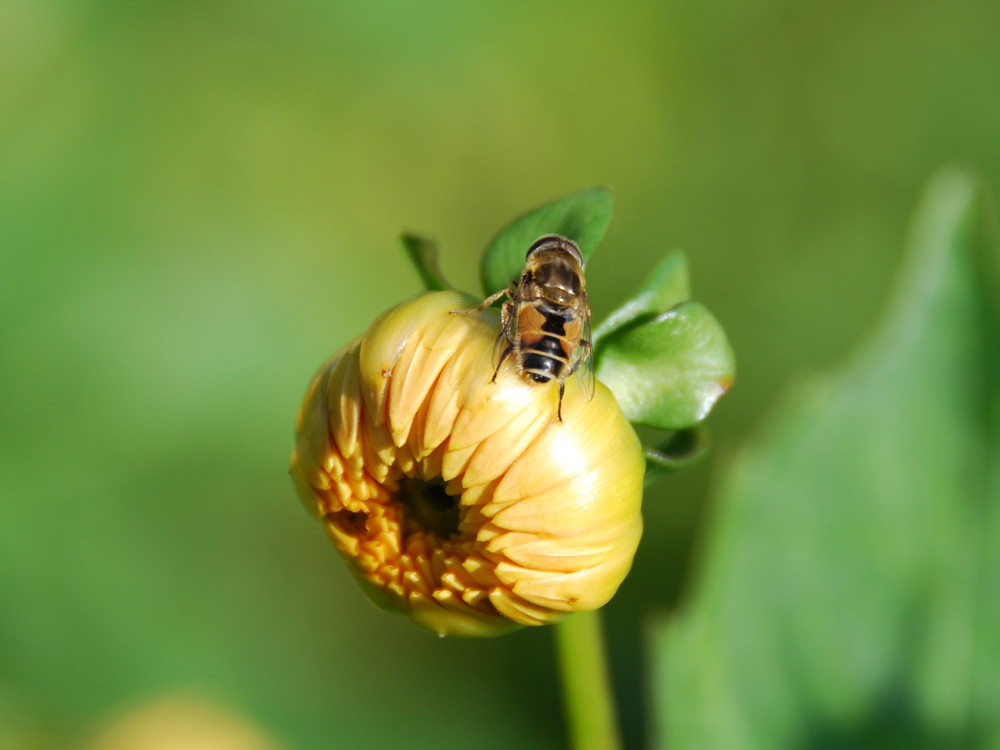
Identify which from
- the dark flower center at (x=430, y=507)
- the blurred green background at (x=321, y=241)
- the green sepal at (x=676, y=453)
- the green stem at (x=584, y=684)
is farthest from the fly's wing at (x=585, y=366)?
the blurred green background at (x=321, y=241)

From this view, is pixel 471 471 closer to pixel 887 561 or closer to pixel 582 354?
pixel 582 354

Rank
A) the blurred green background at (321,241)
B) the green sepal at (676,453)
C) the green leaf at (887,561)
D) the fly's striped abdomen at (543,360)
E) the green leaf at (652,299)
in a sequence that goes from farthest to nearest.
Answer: the blurred green background at (321,241)
the green leaf at (887,561)
the green leaf at (652,299)
the green sepal at (676,453)
the fly's striped abdomen at (543,360)

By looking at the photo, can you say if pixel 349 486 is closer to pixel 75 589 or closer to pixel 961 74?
pixel 75 589

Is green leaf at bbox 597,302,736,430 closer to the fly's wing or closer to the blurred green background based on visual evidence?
the fly's wing

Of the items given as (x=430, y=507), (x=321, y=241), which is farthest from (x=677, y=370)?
(x=321, y=241)

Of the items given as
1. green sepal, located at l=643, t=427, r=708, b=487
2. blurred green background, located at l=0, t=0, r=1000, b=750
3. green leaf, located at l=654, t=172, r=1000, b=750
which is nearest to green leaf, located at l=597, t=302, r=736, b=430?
green sepal, located at l=643, t=427, r=708, b=487

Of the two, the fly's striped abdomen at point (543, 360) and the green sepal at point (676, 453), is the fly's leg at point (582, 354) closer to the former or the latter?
the fly's striped abdomen at point (543, 360)
